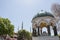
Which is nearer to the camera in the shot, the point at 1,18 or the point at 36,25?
the point at 36,25

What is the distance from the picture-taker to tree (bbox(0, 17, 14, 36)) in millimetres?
32469

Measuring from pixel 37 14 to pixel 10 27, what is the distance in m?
14.0

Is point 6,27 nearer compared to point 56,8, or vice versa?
point 56,8

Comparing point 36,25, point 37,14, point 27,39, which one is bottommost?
point 27,39

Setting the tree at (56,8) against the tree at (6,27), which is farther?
the tree at (6,27)

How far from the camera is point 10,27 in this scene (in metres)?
34.0

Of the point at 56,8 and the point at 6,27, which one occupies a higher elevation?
the point at 56,8

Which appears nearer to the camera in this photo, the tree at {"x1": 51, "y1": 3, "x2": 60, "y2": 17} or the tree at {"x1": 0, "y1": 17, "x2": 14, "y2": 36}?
the tree at {"x1": 51, "y1": 3, "x2": 60, "y2": 17}

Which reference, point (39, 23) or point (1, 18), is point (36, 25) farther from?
point (1, 18)

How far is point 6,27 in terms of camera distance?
3312 centimetres

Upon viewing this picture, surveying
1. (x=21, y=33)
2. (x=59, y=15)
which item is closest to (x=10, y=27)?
(x=21, y=33)

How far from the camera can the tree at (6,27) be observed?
32.5 m

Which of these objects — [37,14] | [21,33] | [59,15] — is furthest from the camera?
[21,33]

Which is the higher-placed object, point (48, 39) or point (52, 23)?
point (52, 23)
